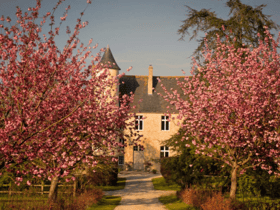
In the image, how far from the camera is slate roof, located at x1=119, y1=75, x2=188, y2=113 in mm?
36312

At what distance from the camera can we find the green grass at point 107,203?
14.9m

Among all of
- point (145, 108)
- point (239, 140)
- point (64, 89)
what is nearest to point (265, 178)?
point (239, 140)

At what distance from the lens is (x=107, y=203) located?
16.4 meters

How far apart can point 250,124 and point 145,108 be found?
24.8m

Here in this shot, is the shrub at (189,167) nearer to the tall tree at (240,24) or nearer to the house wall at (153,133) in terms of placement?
the tall tree at (240,24)

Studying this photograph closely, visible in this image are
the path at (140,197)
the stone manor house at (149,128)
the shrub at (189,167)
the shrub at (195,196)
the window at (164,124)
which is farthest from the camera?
the window at (164,124)

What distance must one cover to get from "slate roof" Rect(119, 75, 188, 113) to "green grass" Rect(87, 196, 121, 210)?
1795 centimetres

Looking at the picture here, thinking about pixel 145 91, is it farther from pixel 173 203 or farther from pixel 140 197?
pixel 173 203

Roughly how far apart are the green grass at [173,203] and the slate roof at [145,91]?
18167 mm

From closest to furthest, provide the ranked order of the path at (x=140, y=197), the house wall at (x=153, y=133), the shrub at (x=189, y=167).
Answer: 1. the path at (x=140, y=197)
2. the shrub at (x=189, y=167)
3. the house wall at (x=153, y=133)

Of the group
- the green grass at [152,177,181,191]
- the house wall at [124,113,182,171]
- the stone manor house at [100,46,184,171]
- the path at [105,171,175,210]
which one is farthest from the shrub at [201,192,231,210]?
the house wall at [124,113,182,171]

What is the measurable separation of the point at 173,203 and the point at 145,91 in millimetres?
22488

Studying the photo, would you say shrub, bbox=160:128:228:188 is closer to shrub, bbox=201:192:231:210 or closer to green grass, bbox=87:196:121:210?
shrub, bbox=201:192:231:210

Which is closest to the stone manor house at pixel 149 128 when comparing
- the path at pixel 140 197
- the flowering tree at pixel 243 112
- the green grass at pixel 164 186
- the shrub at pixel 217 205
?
the green grass at pixel 164 186
